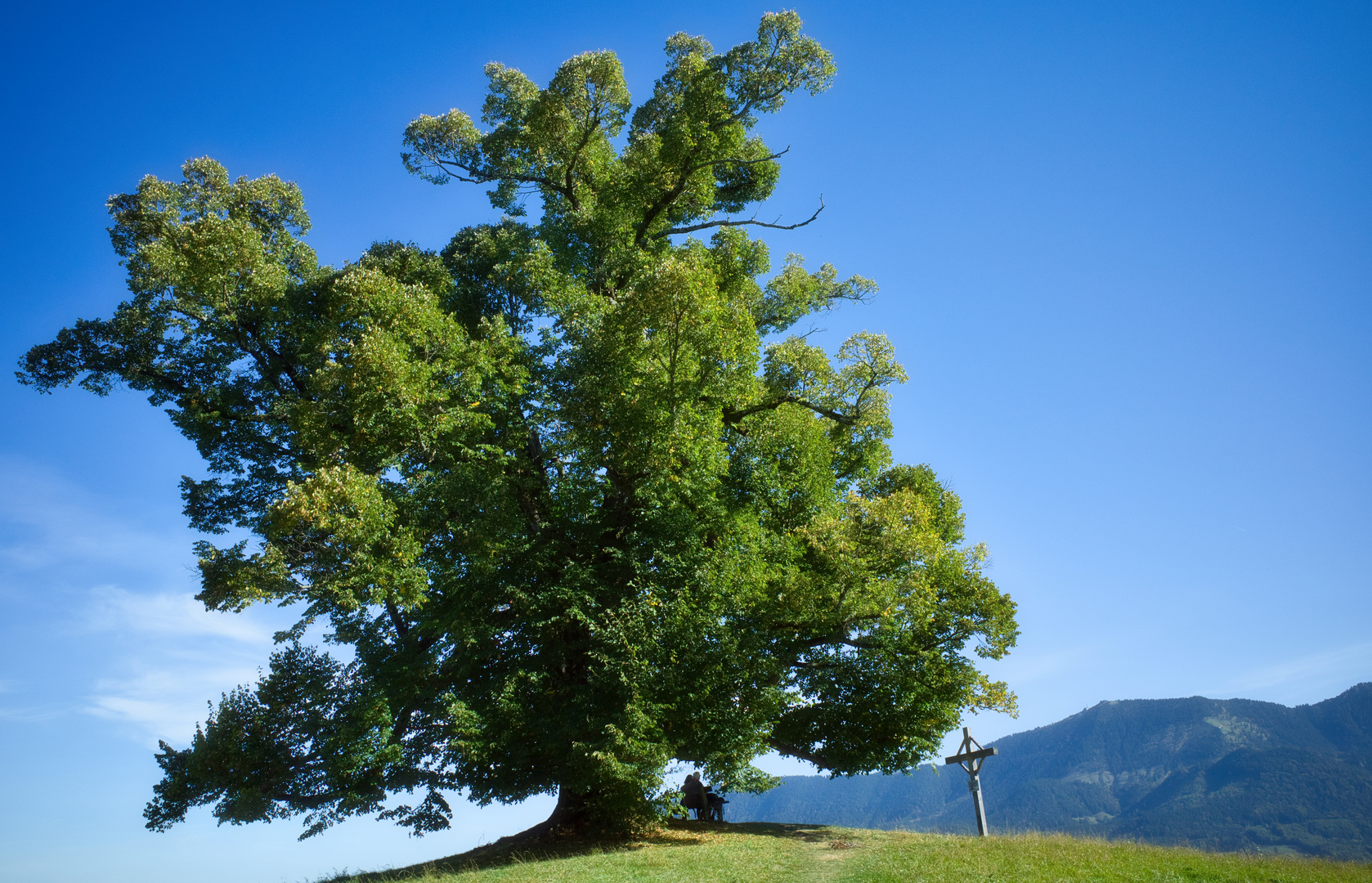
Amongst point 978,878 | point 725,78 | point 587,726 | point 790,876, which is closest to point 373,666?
point 587,726

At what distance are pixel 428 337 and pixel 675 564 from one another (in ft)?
30.5

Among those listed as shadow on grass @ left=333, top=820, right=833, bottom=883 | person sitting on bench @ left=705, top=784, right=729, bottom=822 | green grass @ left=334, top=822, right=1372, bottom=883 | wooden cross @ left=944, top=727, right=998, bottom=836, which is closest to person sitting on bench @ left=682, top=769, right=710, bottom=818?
person sitting on bench @ left=705, top=784, right=729, bottom=822

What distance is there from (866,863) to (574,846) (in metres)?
7.53

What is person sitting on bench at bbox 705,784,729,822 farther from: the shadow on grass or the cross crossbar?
the cross crossbar

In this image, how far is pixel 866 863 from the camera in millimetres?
14906

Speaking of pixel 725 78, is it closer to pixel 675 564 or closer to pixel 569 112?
pixel 569 112

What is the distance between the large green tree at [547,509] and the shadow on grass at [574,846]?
0.96 metres

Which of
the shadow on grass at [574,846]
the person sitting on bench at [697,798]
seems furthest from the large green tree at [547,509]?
the person sitting on bench at [697,798]

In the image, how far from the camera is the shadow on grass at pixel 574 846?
17.5m

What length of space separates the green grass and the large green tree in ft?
5.12

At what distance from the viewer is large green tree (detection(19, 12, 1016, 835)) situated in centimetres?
1798

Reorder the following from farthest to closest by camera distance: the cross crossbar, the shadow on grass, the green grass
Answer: the cross crossbar, the shadow on grass, the green grass

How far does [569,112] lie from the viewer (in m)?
24.1

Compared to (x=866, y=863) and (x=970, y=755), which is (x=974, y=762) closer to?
(x=970, y=755)
